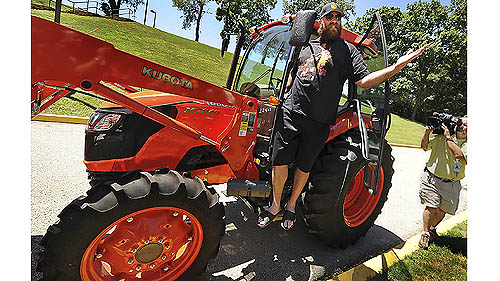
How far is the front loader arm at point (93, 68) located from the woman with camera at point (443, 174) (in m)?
2.81

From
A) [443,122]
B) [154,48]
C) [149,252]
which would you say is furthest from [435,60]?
[149,252]

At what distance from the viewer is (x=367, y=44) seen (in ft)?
10.8

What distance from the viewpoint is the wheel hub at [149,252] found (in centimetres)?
212

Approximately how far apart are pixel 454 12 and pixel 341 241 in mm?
33260

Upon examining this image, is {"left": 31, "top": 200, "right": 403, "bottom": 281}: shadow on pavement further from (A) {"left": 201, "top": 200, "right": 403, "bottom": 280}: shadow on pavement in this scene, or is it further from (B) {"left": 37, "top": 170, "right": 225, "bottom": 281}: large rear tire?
(B) {"left": 37, "top": 170, "right": 225, "bottom": 281}: large rear tire

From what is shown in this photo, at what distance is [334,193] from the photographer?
288 cm

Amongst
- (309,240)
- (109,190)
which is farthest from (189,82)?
(309,240)

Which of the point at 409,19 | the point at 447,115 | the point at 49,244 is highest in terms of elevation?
the point at 409,19

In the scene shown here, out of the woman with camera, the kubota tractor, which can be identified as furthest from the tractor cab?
the woman with camera

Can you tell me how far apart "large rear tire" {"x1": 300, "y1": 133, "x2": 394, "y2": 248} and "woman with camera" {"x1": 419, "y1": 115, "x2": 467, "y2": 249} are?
0.63 meters

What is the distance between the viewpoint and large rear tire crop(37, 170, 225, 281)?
181cm

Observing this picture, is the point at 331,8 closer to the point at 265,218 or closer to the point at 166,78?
the point at 166,78

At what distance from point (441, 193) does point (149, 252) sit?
3.21 m

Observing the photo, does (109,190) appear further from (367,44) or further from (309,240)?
(367,44)
